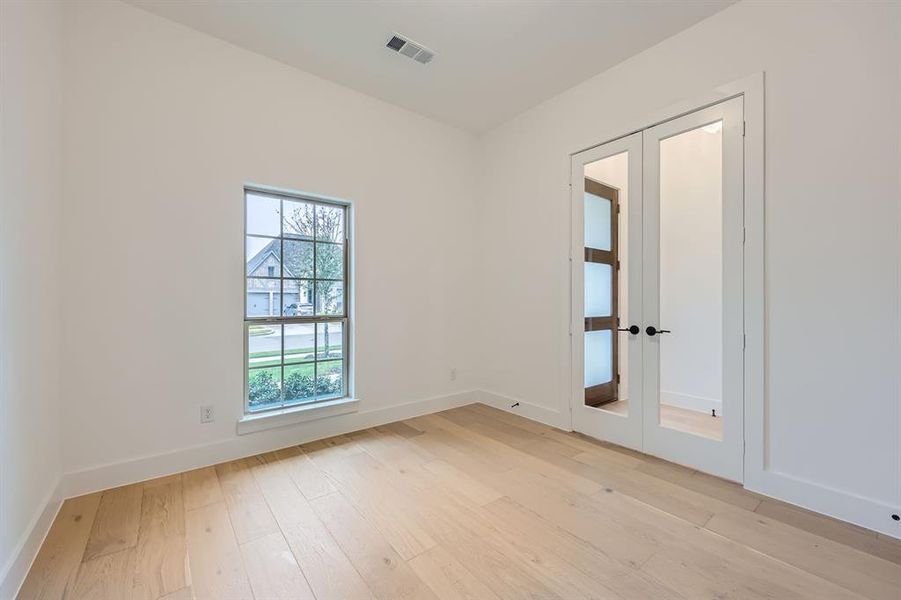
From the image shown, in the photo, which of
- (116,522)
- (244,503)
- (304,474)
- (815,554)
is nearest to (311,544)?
(244,503)

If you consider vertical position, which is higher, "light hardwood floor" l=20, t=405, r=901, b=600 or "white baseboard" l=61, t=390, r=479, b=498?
"white baseboard" l=61, t=390, r=479, b=498

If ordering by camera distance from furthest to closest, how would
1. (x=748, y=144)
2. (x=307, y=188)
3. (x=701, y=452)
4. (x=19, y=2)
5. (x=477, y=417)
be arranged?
(x=477, y=417) < (x=307, y=188) < (x=701, y=452) < (x=748, y=144) < (x=19, y=2)

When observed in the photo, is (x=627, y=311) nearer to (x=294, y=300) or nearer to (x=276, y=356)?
(x=294, y=300)

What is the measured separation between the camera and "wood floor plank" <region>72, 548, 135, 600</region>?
4.89ft

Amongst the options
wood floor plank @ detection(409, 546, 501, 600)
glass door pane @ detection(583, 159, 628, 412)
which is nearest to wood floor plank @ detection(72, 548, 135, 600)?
wood floor plank @ detection(409, 546, 501, 600)

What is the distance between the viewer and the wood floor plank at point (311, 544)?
1527 millimetres

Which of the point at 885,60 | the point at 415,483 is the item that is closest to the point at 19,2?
the point at 415,483

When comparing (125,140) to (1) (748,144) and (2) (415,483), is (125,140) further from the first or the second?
(1) (748,144)

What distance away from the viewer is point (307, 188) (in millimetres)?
3107

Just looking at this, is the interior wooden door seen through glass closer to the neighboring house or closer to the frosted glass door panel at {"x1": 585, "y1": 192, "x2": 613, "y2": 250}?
the frosted glass door panel at {"x1": 585, "y1": 192, "x2": 613, "y2": 250}

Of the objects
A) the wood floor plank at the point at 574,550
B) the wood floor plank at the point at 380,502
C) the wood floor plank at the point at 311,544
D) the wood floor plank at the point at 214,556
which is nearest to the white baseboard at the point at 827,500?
the wood floor plank at the point at 574,550

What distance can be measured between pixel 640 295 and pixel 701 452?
117 cm

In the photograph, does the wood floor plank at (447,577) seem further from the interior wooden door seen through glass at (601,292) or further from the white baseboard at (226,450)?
the interior wooden door seen through glass at (601,292)

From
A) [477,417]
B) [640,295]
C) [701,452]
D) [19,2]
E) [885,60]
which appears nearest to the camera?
[19,2]
